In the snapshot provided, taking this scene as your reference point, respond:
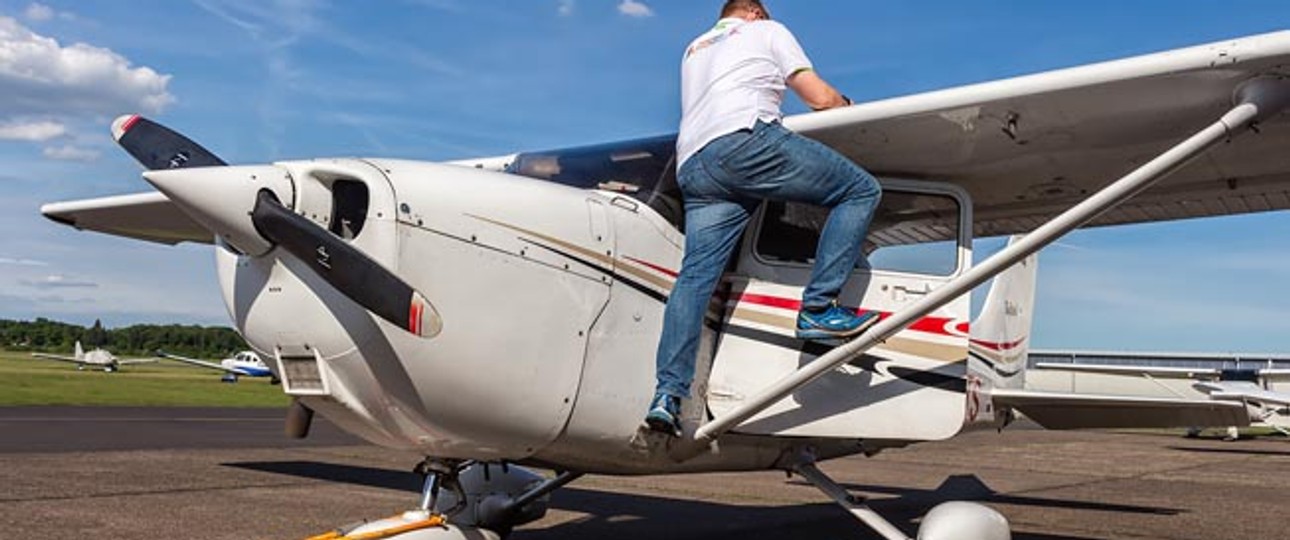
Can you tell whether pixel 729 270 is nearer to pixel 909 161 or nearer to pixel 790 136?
pixel 790 136

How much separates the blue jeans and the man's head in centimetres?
49

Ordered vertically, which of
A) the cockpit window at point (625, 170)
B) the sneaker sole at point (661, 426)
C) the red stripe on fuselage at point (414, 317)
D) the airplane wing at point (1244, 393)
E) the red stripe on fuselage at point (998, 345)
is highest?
the airplane wing at point (1244, 393)

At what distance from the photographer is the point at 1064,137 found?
5148mm

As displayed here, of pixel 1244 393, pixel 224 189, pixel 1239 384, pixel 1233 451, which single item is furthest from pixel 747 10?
pixel 1239 384

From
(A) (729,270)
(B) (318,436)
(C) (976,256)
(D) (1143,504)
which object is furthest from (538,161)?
(B) (318,436)

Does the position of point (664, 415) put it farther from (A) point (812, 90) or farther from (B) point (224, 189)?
(B) point (224, 189)

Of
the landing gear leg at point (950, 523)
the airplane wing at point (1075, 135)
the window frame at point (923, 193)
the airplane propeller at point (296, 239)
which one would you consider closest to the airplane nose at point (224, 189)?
the airplane propeller at point (296, 239)

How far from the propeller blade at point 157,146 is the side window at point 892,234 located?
88.7 inches

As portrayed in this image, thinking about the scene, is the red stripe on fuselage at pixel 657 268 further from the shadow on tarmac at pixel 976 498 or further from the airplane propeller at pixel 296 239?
the shadow on tarmac at pixel 976 498

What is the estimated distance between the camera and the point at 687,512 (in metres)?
8.70

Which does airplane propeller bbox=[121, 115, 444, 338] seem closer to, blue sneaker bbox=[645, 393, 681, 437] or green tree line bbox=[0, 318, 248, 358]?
blue sneaker bbox=[645, 393, 681, 437]

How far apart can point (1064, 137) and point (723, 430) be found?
201 cm

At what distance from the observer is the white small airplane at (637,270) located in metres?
3.82

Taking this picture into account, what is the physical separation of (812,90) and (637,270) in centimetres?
104
